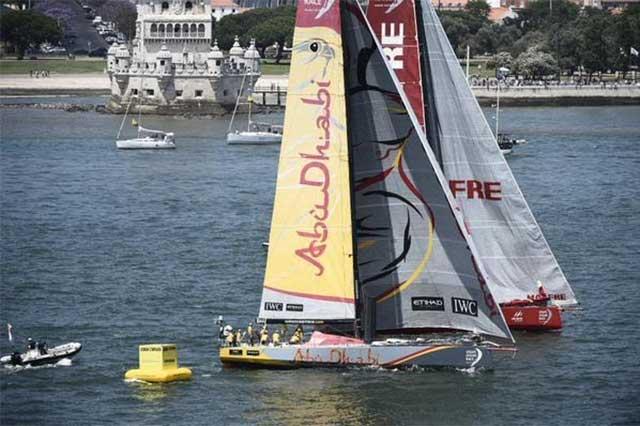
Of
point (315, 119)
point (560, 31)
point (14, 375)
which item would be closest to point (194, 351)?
point (14, 375)

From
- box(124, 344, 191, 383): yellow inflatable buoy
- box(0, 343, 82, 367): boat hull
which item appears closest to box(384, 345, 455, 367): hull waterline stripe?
box(124, 344, 191, 383): yellow inflatable buoy

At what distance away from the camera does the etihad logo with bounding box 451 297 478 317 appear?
4066 centimetres

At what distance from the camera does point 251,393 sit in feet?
130

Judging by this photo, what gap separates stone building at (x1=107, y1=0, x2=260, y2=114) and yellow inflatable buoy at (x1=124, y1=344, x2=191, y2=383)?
359ft

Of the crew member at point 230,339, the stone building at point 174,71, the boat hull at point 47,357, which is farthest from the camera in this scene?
the stone building at point 174,71

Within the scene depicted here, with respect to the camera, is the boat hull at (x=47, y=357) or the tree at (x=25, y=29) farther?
the tree at (x=25, y=29)

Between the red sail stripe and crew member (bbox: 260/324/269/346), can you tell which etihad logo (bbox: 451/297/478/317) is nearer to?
the red sail stripe

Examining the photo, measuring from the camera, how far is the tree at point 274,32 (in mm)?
191750

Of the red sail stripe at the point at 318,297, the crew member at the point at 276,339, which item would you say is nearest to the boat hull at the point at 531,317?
the red sail stripe at the point at 318,297

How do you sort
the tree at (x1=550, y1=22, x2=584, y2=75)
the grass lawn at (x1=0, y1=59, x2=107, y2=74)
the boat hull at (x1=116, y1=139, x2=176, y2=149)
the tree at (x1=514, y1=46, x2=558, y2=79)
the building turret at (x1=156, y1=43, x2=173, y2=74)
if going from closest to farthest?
the boat hull at (x1=116, y1=139, x2=176, y2=149) < the building turret at (x1=156, y1=43, x2=173, y2=74) < the tree at (x1=514, y1=46, x2=558, y2=79) < the tree at (x1=550, y1=22, x2=584, y2=75) < the grass lawn at (x1=0, y1=59, x2=107, y2=74)

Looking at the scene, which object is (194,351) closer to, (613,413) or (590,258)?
(613,413)

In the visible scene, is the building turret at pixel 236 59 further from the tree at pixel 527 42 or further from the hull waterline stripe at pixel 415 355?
the hull waterline stripe at pixel 415 355

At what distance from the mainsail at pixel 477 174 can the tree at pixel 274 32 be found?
145 m

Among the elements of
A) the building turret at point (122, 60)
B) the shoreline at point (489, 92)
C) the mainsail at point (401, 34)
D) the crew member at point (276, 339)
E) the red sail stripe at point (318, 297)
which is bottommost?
the shoreline at point (489, 92)
